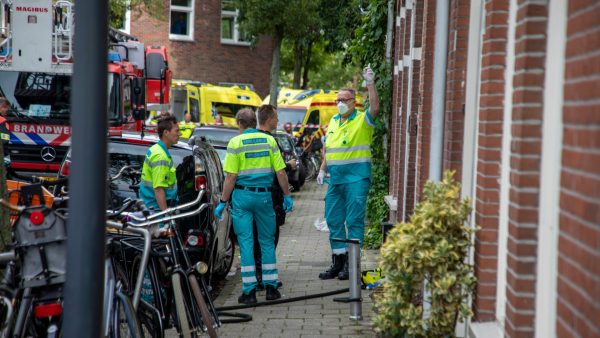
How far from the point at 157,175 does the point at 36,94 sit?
792cm

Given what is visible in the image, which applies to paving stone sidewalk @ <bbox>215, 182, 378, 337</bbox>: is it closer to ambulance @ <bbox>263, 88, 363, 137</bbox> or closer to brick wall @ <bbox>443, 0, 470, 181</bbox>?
brick wall @ <bbox>443, 0, 470, 181</bbox>

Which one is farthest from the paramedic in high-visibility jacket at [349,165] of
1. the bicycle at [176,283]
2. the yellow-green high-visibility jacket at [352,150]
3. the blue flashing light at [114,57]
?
the blue flashing light at [114,57]

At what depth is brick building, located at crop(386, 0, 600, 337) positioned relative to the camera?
10.5 feet

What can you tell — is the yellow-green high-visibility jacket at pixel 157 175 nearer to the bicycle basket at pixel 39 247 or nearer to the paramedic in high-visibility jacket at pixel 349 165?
the paramedic in high-visibility jacket at pixel 349 165

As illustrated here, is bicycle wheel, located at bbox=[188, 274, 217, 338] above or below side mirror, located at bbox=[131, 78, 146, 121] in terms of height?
below

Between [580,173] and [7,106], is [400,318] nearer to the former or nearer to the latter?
[580,173]

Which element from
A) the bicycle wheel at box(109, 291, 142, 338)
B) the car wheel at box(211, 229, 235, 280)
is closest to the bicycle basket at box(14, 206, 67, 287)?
the bicycle wheel at box(109, 291, 142, 338)

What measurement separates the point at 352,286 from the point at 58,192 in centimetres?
241

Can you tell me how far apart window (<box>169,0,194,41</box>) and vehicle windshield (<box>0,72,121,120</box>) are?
2594 cm

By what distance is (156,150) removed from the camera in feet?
29.7

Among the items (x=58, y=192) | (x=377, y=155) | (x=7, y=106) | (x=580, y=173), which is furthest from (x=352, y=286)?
(x=7, y=106)

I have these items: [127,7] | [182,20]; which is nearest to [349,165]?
[127,7]

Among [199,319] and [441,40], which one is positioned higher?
[441,40]

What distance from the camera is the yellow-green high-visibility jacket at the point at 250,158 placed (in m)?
9.37
